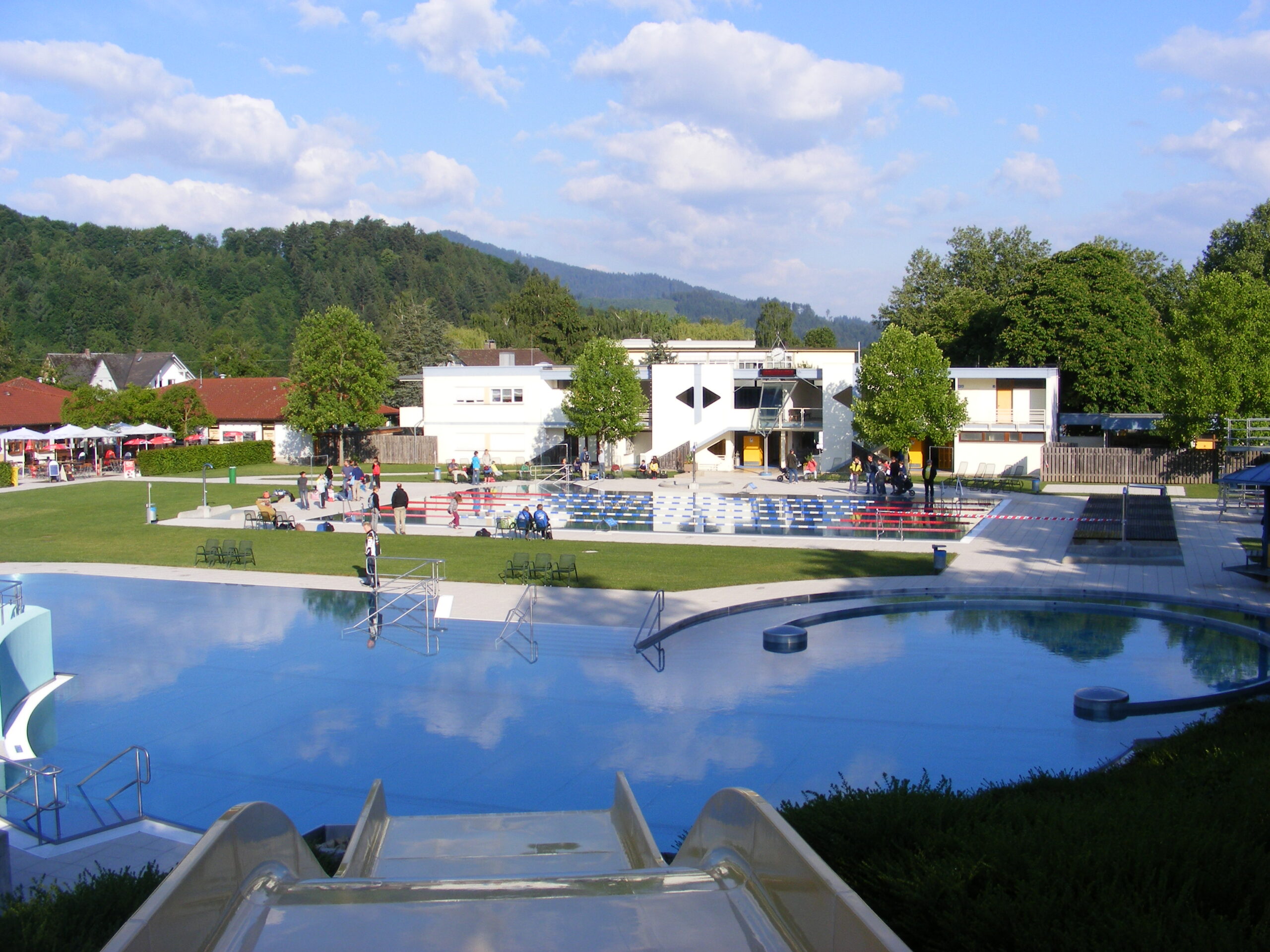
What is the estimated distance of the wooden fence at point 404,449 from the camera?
56219mm

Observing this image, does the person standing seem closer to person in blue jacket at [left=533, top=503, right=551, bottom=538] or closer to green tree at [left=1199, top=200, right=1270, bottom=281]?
person in blue jacket at [left=533, top=503, right=551, bottom=538]

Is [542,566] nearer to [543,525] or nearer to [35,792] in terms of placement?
[543,525]

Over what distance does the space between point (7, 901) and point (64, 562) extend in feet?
72.5

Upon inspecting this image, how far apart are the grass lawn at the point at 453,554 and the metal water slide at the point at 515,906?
591 inches

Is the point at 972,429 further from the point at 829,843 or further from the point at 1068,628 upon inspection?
the point at 829,843

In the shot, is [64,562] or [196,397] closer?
[64,562]

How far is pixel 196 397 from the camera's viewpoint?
5538 centimetres

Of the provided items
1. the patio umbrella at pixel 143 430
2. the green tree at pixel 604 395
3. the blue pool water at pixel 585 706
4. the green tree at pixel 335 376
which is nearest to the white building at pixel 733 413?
the green tree at pixel 604 395

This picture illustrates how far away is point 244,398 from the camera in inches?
2515

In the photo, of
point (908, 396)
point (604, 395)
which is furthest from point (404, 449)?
point (908, 396)

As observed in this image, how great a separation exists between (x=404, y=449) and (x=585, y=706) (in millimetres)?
46388

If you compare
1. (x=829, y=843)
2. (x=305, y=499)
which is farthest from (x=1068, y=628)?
(x=305, y=499)

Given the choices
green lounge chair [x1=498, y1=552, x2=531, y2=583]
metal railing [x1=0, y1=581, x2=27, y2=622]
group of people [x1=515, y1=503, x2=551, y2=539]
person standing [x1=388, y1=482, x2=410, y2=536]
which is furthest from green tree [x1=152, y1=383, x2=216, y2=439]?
metal railing [x1=0, y1=581, x2=27, y2=622]

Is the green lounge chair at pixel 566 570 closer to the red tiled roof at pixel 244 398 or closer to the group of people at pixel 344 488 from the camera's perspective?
the group of people at pixel 344 488
